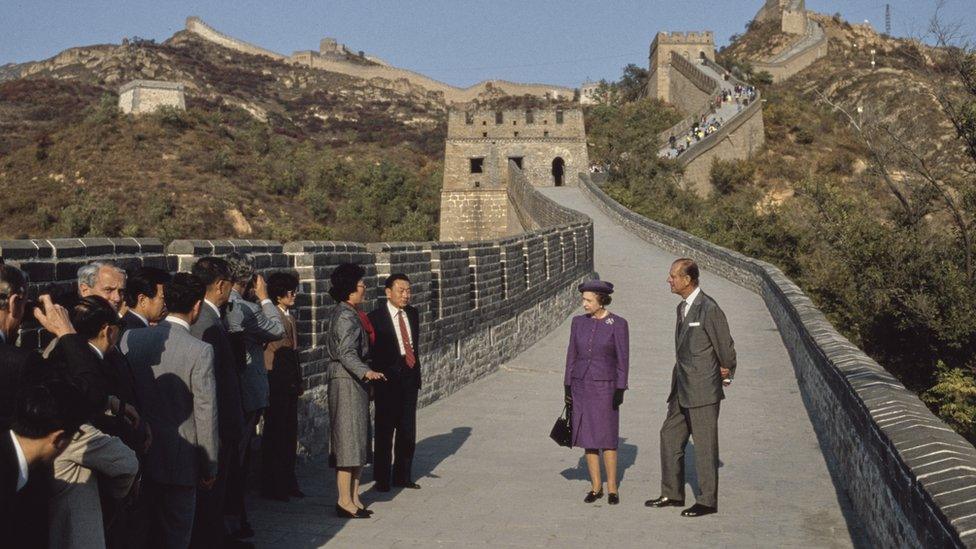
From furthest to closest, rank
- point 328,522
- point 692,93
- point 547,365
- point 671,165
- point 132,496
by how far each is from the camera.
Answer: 1. point 692,93
2. point 671,165
3. point 547,365
4. point 328,522
5. point 132,496

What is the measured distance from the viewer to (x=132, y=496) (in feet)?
14.6

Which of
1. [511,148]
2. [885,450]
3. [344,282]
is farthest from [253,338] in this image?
[511,148]

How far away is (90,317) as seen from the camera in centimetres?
461

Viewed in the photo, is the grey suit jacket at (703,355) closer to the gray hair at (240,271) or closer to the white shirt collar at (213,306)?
the gray hair at (240,271)

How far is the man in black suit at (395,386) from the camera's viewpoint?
8.20 meters

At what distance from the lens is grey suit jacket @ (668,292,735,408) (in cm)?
754

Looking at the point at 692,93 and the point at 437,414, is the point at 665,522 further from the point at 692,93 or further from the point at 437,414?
the point at 692,93

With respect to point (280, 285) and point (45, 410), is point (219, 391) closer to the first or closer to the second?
point (280, 285)

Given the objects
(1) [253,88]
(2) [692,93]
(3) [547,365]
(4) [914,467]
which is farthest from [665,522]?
(1) [253,88]

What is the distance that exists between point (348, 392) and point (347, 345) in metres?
0.31

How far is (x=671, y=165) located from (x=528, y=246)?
40.1 metres

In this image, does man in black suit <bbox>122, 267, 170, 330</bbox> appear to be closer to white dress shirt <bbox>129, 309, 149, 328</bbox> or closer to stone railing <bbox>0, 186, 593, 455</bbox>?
white dress shirt <bbox>129, 309, 149, 328</bbox>

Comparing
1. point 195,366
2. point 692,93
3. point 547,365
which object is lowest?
point 547,365

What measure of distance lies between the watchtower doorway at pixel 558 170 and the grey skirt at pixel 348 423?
160 feet
